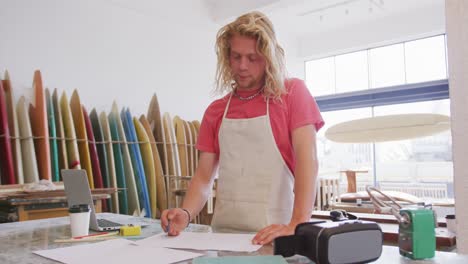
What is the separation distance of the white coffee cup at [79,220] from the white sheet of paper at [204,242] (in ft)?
0.77

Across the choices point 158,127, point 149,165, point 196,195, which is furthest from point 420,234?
point 158,127

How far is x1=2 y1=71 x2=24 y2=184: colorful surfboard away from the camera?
344 cm

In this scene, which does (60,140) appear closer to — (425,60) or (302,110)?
(302,110)

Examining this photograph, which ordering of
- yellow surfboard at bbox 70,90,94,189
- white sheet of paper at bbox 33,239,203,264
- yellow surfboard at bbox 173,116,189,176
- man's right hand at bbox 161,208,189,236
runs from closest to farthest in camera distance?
white sheet of paper at bbox 33,239,203,264 < man's right hand at bbox 161,208,189,236 < yellow surfboard at bbox 70,90,94,189 < yellow surfboard at bbox 173,116,189,176

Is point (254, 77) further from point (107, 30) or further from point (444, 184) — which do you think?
point (444, 184)

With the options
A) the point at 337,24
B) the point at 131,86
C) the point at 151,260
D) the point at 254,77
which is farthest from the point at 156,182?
the point at 337,24

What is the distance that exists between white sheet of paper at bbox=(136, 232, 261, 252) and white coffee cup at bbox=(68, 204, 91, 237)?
0.24 metres

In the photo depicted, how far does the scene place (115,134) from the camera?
4.44 metres

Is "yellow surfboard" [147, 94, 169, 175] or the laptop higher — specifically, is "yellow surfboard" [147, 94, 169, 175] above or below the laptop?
above

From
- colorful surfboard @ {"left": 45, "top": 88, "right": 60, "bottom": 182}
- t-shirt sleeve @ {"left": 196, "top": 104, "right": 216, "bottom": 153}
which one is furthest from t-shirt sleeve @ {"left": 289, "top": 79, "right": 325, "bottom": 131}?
colorful surfboard @ {"left": 45, "top": 88, "right": 60, "bottom": 182}

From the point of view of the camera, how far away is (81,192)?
136 centimetres

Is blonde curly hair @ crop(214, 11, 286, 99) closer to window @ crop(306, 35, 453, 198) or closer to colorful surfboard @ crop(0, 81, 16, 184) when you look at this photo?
colorful surfboard @ crop(0, 81, 16, 184)

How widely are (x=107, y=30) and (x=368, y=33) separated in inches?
186

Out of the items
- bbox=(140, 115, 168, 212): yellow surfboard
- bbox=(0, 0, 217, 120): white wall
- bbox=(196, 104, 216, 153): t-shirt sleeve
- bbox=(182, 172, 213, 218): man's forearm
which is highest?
bbox=(0, 0, 217, 120): white wall
